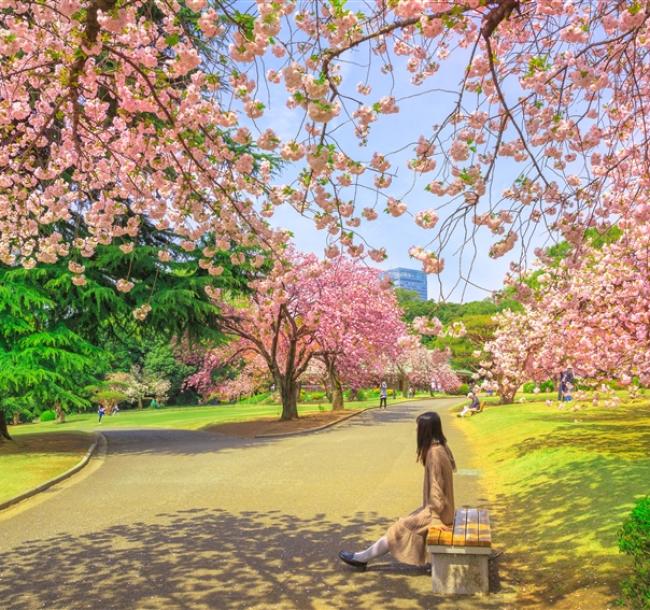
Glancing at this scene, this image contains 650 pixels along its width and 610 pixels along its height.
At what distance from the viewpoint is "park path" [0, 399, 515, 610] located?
549cm

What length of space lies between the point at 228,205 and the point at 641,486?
24.8 feet

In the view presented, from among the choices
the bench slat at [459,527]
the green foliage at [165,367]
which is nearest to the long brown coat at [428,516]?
the bench slat at [459,527]

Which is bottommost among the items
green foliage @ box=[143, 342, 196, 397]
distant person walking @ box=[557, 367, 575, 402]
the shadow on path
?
the shadow on path

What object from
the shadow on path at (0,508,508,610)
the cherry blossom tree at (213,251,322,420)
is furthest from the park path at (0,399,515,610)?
the cherry blossom tree at (213,251,322,420)

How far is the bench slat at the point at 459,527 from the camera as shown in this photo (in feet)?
17.9

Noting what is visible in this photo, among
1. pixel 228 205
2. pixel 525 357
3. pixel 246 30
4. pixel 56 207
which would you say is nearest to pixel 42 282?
pixel 56 207

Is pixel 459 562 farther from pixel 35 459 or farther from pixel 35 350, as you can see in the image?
pixel 35 350

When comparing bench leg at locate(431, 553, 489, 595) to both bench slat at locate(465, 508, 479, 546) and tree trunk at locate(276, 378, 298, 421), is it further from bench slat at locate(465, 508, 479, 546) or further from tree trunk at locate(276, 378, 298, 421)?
tree trunk at locate(276, 378, 298, 421)

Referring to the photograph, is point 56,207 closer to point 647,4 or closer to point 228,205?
point 228,205

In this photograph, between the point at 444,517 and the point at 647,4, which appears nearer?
the point at 647,4

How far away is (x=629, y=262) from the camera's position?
12445mm

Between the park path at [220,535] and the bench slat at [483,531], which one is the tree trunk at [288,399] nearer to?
the park path at [220,535]

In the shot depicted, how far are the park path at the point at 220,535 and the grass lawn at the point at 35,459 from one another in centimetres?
88

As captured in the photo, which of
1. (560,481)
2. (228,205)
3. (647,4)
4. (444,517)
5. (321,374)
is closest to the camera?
(647,4)
